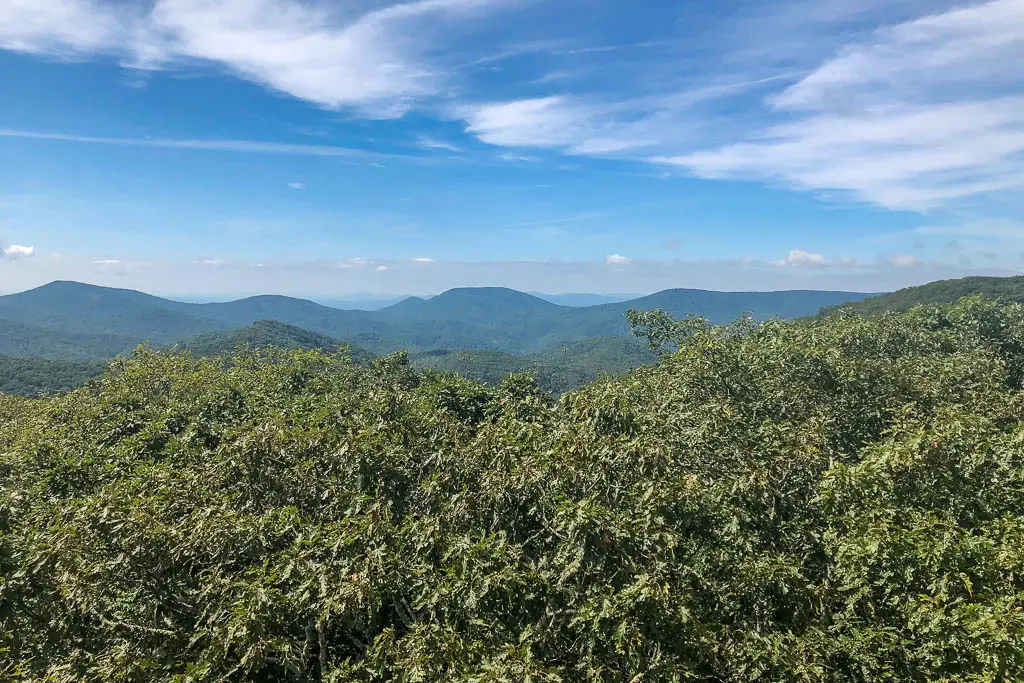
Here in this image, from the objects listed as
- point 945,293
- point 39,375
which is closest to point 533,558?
point 945,293

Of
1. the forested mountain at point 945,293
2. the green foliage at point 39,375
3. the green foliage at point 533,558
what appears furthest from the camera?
the green foliage at point 39,375

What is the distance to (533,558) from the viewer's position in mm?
10227

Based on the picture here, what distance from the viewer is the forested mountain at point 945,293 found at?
127188mm

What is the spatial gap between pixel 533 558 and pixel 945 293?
18434cm

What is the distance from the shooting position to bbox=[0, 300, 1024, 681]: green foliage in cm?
837

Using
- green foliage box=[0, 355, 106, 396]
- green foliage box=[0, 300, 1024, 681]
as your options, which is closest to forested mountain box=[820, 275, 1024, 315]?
green foliage box=[0, 300, 1024, 681]

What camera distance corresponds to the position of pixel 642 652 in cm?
830

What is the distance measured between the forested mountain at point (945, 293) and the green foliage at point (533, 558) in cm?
12155

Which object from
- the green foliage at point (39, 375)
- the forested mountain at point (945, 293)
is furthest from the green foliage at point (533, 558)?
the green foliage at point (39, 375)

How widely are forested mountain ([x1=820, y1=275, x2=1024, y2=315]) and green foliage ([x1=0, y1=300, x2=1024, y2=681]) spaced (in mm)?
121548

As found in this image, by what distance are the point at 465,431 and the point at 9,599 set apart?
33.4ft

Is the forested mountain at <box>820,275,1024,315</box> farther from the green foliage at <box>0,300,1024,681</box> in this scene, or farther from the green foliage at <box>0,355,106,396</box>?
the green foliage at <box>0,355,106,396</box>

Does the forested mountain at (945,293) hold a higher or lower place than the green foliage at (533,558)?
higher

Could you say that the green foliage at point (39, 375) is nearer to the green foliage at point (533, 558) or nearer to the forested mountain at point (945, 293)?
the green foliage at point (533, 558)
